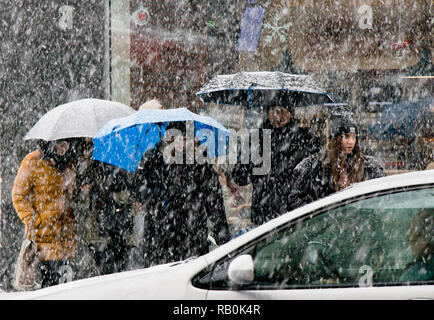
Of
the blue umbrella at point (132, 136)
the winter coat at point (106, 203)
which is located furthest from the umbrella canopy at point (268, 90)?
the winter coat at point (106, 203)

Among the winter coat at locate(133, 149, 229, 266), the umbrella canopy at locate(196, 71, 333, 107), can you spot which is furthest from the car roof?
the umbrella canopy at locate(196, 71, 333, 107)

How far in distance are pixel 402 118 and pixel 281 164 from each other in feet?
13.3

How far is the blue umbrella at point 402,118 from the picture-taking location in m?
9.79

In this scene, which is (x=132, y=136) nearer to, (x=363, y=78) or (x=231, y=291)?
(x=231, y=291)

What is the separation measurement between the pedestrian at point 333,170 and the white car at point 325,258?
2.44m

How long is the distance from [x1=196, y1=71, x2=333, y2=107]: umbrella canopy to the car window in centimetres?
393

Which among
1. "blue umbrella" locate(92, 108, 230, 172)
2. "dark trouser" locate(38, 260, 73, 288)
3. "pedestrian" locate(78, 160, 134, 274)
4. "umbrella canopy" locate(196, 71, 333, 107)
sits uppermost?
"umbrella canopy" locate(196, 71, 333, 107)

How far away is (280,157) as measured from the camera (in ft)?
21.5

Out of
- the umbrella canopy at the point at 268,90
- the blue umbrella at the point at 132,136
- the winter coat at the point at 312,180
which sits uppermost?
the umbrella canopy at the point at 268,90

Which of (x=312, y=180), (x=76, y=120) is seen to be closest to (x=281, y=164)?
(x=312, y=180)

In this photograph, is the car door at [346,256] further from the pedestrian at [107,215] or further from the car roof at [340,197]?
the pedestrian at [107,215]

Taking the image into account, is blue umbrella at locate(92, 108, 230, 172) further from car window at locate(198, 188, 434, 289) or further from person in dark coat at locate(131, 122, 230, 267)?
car window at locate(198, 188, 434, 289)

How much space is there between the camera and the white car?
3279 millimetres

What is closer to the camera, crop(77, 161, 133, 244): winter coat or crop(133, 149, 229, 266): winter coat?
crop(133, 149, 229, 266): winter coat
